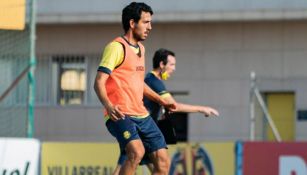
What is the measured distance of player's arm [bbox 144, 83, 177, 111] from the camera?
1020cm

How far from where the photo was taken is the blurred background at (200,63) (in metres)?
22.0

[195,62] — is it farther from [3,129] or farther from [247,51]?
[3,129]

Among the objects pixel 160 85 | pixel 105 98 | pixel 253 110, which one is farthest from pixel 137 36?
pixel 253 110

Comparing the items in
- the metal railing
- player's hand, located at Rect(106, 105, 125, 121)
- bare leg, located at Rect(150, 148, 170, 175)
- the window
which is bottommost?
bare leg, located at Rect(150, 148, 170, 175)

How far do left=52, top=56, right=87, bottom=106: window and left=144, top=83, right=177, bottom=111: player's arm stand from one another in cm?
1287

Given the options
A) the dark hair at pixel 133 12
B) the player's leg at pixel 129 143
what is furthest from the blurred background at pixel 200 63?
the player's leg at pixel 129 143

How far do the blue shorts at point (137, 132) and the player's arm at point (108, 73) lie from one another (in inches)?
9.3

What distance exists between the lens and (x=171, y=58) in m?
11.8

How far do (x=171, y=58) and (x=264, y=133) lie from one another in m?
9.50

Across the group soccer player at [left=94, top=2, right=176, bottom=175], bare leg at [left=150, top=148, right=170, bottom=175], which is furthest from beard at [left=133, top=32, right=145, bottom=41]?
bare leg at [left=150, top=148, right=170, bottom=175]

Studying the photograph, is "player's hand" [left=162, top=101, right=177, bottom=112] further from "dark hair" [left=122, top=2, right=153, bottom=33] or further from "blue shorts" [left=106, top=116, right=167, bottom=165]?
"dark hair" [left=122, top=2, right=153, bottom=33]

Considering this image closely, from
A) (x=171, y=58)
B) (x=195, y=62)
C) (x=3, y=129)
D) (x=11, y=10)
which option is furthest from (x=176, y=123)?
(x=171, y=58)

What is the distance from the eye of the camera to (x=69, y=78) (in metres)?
23.5

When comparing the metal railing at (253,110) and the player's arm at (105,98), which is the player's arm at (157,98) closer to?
the player's arm at (105,98)
